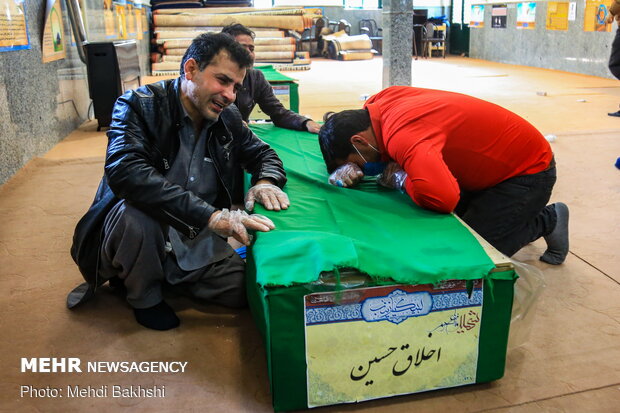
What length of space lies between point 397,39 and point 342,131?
4786 mm

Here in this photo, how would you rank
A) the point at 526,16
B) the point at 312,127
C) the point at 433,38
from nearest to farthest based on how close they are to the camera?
1. the point at 312,127
2. the point at 526,16
3. the point at 433,38

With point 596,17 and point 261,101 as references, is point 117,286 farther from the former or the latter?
point 596,17

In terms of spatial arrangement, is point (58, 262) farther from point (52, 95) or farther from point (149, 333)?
point (52, 95)

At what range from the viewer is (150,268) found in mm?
2025

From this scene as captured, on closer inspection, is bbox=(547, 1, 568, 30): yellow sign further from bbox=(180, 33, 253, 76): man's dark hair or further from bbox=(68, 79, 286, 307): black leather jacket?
bbox=(180, 33, 253, 76): man's dark hair

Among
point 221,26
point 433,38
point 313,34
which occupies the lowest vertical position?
point 433,38

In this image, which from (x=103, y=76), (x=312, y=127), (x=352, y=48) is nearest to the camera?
(x=312, y=127)

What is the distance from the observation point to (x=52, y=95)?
5.26 meters

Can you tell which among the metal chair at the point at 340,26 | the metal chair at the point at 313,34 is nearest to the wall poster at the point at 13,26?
the metal chair at the point at 313,34

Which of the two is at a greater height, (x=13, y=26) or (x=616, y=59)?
(x=13, y=26)

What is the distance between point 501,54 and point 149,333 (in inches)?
530

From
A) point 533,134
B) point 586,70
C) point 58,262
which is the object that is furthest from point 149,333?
point 586,70

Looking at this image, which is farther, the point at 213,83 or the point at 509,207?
the point at 509,207

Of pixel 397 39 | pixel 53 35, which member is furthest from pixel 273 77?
pixel 397 39
